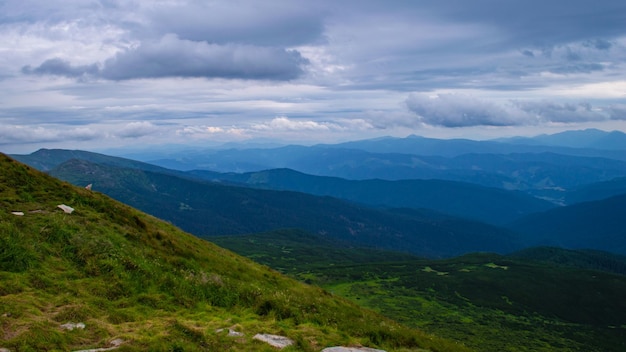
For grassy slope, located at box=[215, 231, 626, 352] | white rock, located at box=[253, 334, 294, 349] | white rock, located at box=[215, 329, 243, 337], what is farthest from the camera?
grassy slope, located at box=[215, 231, 626, 352]

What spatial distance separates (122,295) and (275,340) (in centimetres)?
895

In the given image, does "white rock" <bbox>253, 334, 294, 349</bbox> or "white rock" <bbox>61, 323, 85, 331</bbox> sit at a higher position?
"white rock" <bbox>61, 323, 85, 331</bbox>

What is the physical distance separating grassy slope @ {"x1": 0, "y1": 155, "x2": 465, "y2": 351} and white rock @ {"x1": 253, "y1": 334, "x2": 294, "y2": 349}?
383 mm

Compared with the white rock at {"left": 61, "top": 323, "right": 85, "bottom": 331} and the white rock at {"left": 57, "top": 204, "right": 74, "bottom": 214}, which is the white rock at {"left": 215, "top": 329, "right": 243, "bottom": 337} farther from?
the white rock at {"left": 57, "top": 204, "right": 74, "bottom": 214}

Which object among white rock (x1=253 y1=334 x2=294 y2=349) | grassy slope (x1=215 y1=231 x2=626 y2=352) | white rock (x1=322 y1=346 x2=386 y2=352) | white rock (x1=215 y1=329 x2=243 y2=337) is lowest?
grassy slope (x1=215 y1=231 x2=626 y2=352)

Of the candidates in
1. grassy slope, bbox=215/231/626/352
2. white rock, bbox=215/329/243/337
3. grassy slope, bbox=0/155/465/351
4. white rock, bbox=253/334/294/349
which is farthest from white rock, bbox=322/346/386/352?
grassy slope, bbox=215/231/626/352

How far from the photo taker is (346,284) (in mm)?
148000

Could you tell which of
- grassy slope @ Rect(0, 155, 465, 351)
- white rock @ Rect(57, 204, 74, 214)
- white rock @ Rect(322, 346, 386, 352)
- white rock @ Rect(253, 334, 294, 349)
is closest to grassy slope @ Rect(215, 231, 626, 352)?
grassy slope @ Rect(0, 155, 465, 351)

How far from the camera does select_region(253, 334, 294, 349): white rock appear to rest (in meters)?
17.8

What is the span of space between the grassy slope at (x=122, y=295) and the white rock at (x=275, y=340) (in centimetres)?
38

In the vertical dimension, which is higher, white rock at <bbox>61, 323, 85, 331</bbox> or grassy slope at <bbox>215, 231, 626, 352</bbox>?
white rock at <bbox>61, 323, 85, 331</bbox>

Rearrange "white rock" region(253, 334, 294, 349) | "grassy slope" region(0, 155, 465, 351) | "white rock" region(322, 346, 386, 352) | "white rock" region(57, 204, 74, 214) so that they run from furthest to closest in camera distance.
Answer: "white rock" region(57, 204, 74, 214)
"white rock" region(322, 346, 386, 352)
"white rock" region(253, 334, 294, 349)
"grassy slope" region(0, 155, 465, 351)

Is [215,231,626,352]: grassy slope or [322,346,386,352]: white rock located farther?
[215,231,626,352]: grassy slope

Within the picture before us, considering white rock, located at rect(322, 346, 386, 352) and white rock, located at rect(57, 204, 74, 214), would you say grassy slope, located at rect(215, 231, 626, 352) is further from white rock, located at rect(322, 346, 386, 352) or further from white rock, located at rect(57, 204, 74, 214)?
white rock, located at rect(57, 204, 74, 214)
